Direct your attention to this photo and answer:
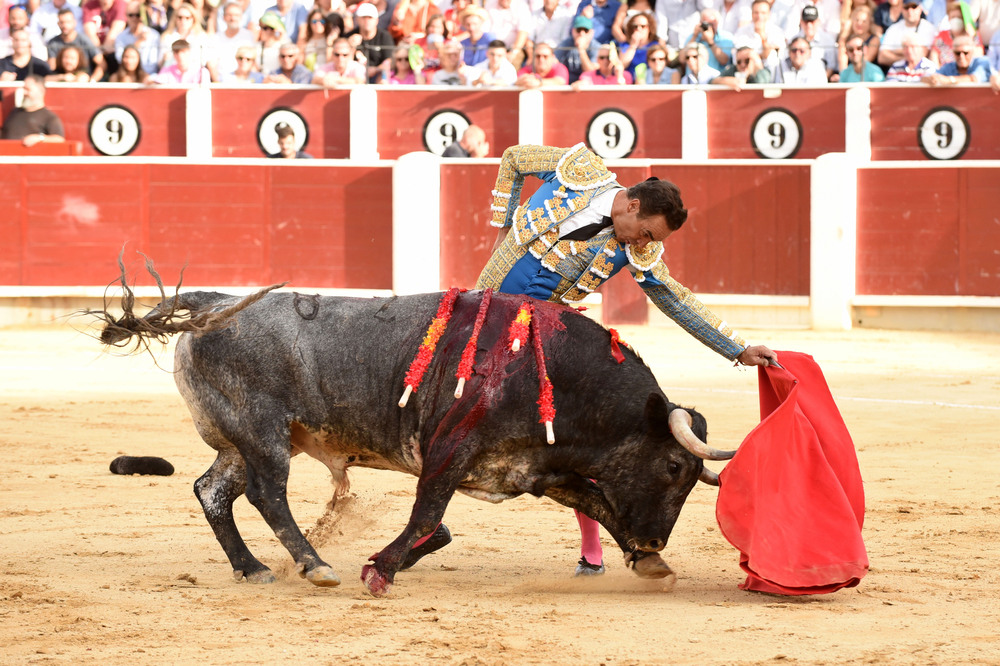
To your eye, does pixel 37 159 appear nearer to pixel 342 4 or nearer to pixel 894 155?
pixel 342 4

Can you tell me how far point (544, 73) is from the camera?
38.1 feet

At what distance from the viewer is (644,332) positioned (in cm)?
1036

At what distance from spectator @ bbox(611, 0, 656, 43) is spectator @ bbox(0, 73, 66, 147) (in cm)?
455

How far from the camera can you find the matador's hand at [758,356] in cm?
352

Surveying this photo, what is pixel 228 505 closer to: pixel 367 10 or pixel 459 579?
pixel 459 579

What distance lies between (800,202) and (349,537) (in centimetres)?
749

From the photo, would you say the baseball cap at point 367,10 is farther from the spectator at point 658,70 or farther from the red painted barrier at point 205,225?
the spectator at point 658,70

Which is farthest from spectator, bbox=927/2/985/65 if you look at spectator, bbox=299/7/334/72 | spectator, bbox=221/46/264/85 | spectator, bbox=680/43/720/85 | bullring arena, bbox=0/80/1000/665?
spectator, bbox=221/46/264/85

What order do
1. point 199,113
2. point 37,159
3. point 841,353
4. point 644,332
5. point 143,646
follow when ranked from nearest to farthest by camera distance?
1. point 143,646
2. point 841,353
3. point 644,332
4. point 37,159
5. point 199,113

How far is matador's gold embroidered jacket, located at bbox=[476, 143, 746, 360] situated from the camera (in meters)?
3.54

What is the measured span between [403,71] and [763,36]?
3035mm

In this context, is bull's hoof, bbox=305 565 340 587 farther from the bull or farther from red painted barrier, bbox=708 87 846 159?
red painted barrier, bbox=708 87 846 159

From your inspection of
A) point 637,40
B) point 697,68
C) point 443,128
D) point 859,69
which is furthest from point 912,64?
point 443,128

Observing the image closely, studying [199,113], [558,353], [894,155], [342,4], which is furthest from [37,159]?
[558,353]
